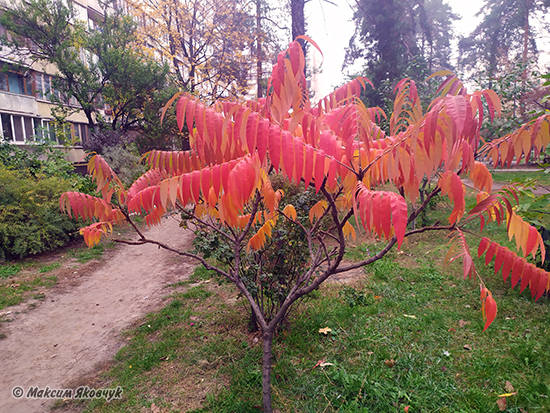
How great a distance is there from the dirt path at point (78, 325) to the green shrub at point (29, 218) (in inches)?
73.4

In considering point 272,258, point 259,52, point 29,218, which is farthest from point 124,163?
point 272,258

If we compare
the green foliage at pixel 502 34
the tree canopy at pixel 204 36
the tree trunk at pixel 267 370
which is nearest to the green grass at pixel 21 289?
the tree trunk at pixel 267 370

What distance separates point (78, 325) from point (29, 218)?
16.9 feet

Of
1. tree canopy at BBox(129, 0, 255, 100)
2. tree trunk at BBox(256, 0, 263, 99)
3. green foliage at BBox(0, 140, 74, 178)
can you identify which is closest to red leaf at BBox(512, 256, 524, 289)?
green foliage at BBox(0, 140, 74, 178)

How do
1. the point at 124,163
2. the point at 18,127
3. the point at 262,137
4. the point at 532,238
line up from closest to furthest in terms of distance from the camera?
the point at 262,137
the point at 532,238
the point at 124,163
the point at 18,127

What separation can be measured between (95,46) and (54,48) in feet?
6.59

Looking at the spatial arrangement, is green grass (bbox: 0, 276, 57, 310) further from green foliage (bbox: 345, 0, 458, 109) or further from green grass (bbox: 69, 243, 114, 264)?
green foliage (bbox: 345, 0, 458, 109)

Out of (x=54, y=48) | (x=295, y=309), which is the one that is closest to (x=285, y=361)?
(x=295, y=309)

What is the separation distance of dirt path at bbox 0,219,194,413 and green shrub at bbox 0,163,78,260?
186cm

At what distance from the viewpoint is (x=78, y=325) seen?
448 centimetres

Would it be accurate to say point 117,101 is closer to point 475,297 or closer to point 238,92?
point 238,92

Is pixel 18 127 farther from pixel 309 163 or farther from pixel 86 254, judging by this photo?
pixel 309 163

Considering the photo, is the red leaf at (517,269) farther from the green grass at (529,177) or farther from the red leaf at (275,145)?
the red leaf at (275,145)

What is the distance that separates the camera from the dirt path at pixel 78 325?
332cm
